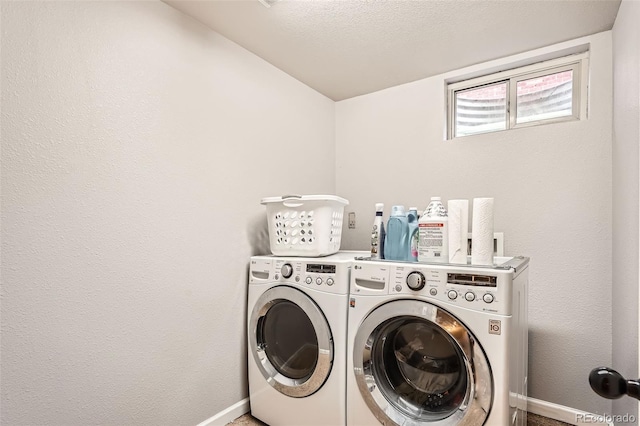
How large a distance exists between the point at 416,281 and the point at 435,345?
32cm

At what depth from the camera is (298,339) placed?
6.09ft

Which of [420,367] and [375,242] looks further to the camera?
[375,242]

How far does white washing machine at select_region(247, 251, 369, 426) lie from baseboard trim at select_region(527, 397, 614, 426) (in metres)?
1.27

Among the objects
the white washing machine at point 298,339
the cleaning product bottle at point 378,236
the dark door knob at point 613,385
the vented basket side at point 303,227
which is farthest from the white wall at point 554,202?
the dark door knob at point 613,385

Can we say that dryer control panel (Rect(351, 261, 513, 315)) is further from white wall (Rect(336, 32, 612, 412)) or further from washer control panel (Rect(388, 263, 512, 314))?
white wall (Rect(336, 32, 612, 412))

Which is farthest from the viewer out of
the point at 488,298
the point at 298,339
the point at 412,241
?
the point at 298,339

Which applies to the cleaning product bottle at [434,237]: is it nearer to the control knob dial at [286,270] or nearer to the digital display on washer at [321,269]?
the digital display on washer at [321,269]

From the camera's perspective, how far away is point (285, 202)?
1.89 m

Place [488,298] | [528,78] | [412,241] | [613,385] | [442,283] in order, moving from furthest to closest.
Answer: [528,78]
[412,241]
[442,283]
[488,298]
[613,385]

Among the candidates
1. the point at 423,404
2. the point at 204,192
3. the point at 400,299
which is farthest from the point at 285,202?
the point at 423,404

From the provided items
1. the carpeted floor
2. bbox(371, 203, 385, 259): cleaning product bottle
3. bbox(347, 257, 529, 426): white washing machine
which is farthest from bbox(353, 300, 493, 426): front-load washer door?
the carpeted floor

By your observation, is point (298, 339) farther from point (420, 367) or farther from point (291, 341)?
point (420, 367)

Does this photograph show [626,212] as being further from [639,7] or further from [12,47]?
[12,47]

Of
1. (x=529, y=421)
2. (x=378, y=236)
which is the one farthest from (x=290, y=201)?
(x=529, y=421)
